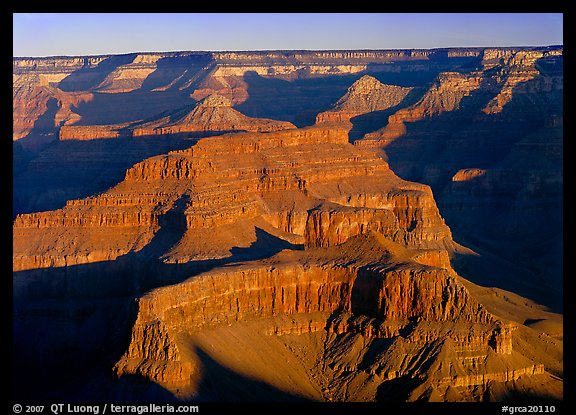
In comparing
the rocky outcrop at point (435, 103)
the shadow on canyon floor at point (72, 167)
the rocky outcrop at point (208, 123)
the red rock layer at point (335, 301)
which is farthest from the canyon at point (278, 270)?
the rocky outcrop at point (435, 103)

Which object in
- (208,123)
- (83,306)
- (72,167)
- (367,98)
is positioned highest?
(367,98)

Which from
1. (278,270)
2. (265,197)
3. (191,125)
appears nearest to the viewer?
(278,270)

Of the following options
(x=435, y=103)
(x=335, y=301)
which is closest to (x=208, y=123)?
(x=435, y=103)

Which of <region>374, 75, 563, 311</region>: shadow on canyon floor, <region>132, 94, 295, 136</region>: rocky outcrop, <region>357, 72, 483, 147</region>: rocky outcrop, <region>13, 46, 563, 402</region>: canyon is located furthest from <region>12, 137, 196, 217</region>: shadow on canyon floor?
<region>357, 72, 483, 147</region>: rocky outcrop

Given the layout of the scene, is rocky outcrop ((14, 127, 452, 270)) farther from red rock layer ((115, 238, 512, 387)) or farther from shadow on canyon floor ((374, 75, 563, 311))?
red rock layer ((115, 238, 512, 387))

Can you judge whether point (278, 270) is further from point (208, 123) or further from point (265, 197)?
point (208, 123)

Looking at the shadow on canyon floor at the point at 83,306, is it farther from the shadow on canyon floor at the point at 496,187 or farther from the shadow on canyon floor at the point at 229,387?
the shadow on canyon floor at the point at 496,187

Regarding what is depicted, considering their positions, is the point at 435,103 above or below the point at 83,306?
above
